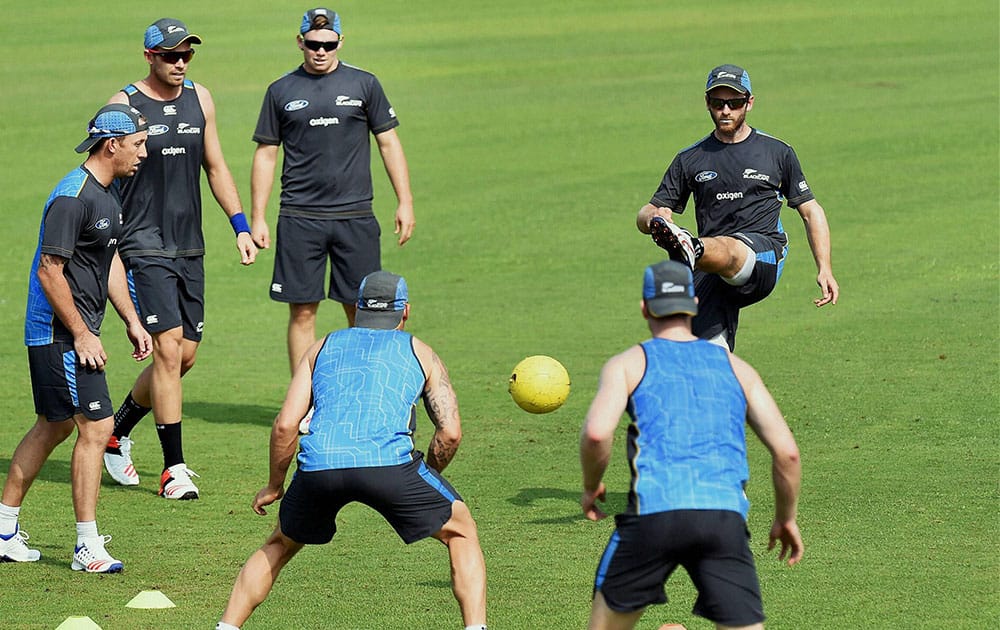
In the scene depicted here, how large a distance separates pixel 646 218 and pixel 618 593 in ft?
13.5

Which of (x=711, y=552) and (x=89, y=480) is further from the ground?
(x=711, y=552)

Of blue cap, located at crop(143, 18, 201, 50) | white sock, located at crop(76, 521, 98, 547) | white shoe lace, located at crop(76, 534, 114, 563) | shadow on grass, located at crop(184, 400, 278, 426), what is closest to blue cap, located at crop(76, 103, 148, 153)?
blue cap, located at crop(143, 18, 201, 50)

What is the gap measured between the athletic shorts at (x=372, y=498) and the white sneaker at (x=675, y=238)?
2470mm

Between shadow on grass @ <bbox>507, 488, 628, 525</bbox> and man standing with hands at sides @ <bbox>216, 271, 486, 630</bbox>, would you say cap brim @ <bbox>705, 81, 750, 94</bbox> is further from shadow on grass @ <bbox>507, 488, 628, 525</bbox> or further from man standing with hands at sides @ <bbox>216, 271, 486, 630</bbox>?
man standing with hands at sides @ <bbox>216, 271, 486, 630</bbox>

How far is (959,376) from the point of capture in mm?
13734

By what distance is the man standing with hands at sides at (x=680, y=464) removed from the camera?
258 inches

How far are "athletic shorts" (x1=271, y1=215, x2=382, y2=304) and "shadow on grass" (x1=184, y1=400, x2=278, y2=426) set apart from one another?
1.23 metres

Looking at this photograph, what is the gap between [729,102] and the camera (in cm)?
1037

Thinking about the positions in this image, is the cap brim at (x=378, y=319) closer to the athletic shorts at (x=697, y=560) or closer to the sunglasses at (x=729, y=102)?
the athletic shorts at (x=697, y=560)

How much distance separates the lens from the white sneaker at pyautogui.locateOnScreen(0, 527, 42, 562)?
31.2 feet

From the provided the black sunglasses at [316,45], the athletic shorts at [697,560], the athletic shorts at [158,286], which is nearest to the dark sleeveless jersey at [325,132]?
the black sunglasses at [316,45]

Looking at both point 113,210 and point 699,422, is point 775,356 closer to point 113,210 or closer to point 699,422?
point 113,210

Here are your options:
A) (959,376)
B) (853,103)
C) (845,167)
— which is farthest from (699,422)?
(853,103)

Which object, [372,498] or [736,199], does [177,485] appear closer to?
[372,498]
